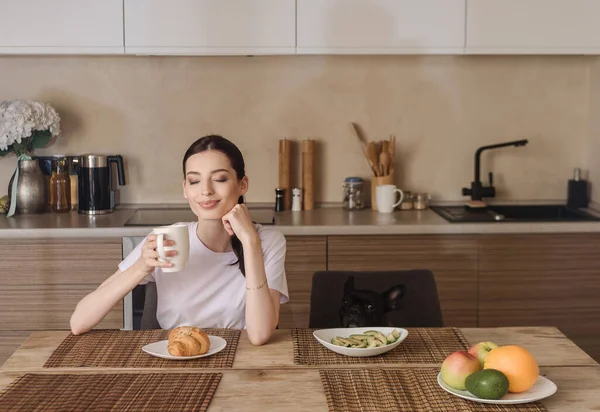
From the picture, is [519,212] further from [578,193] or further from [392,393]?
[392,393]

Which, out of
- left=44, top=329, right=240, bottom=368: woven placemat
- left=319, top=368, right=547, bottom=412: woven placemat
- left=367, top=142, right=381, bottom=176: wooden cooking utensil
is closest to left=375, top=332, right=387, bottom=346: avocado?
left=319, top=368, right=547, bottom=412: woven placemat

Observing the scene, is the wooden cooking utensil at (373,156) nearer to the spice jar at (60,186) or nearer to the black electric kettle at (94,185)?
the black electric kettle at (94,185)

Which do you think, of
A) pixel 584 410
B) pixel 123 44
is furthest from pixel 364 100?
pixel 584 410

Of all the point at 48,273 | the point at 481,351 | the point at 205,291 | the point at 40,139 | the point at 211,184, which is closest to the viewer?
the point at 481,351

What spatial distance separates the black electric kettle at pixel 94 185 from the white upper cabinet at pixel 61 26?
48 cm

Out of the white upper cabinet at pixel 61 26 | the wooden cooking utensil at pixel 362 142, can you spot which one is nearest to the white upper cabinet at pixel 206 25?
the white upper cabinet at pixel 61 26

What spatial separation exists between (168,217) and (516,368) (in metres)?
2.16

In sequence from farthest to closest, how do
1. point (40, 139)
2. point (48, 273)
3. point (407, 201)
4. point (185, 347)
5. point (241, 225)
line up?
1. point (407, 201)
2. point (40, 139)
3. point (48, 273)
4. point (241, 225)
5. point (185, 347)

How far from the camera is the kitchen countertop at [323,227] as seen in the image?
129 inches

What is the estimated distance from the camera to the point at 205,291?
2.32m

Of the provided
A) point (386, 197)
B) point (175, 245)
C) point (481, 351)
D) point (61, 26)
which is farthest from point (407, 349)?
point (61, 26)

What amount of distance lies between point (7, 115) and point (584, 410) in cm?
266

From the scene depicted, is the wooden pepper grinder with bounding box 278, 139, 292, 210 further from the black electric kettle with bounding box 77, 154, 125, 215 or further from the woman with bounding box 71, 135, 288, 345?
the woman with bounding box 71, 135, 288, 345

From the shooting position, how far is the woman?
2064mm
